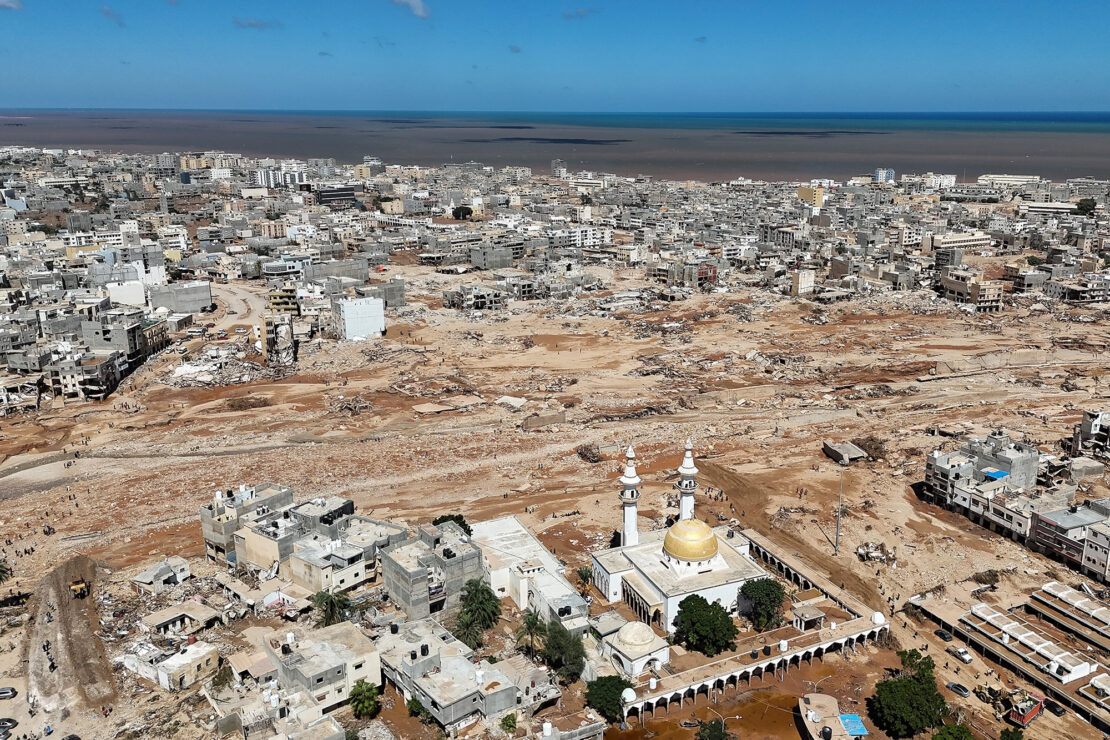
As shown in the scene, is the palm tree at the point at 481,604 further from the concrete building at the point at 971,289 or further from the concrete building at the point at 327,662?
the concrete building at the point at 971,289

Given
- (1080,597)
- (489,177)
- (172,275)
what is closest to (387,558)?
(1080,597)

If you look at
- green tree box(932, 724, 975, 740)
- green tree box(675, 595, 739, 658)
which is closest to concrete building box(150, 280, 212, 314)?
green tree box(675, 595, 739, 658)

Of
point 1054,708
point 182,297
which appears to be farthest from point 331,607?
point 182,297

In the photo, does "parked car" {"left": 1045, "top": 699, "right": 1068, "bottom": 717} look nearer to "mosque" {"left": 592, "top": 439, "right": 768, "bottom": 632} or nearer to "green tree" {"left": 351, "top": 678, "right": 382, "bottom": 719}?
"mosque" {"left": 592, "top": 439, "right": 768, "bottom": 632}


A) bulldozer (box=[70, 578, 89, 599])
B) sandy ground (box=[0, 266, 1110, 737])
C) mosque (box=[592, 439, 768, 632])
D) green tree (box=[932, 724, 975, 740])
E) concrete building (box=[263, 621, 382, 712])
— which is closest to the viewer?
green tree (box=[932, 724, 975, 740])

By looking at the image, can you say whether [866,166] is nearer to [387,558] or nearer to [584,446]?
[584,446]

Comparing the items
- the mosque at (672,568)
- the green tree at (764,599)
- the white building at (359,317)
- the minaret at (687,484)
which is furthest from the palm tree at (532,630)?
the white building at (359,317)
